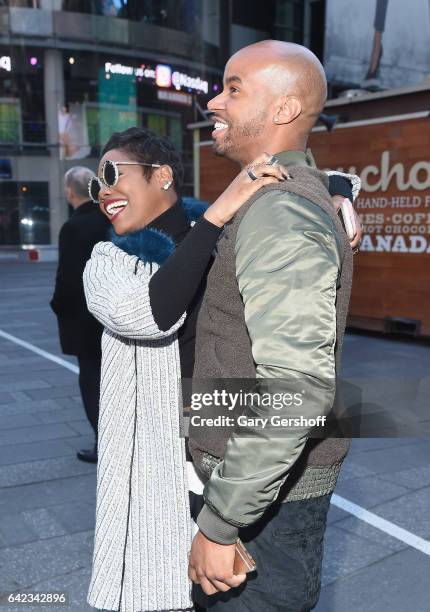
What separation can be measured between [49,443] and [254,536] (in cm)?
366

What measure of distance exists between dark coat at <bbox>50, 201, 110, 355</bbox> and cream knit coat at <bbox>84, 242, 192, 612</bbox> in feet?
7.88

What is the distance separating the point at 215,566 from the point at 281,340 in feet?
1.82

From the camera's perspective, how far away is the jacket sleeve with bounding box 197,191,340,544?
1.33 m

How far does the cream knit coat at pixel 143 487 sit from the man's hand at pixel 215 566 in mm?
505

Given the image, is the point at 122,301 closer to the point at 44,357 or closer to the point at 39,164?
the point at 44,357

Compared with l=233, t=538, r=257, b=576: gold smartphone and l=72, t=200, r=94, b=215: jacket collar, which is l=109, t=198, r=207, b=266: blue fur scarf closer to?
l=233, t=538, r=257, b=576: gold smartphone

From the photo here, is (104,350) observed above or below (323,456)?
above

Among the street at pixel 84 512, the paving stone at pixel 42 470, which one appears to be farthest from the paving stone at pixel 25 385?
the paving stone at pixel 42 470

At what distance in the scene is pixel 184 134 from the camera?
33.8m

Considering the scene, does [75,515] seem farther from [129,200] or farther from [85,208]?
[129,200]

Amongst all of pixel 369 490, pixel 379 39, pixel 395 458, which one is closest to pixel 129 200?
pixel 369 490

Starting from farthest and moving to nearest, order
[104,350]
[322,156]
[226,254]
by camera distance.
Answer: [322,156] → [104,350] → [226,254]

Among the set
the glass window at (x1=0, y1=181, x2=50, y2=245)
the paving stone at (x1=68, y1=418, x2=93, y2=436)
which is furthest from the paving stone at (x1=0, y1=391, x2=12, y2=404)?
the glass window at (x1=0, y1=181, x2=50, y2=245)

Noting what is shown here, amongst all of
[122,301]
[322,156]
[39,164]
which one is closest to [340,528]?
[122,301]
